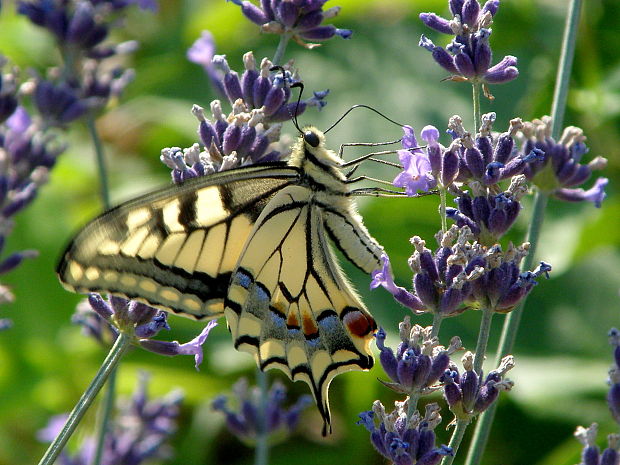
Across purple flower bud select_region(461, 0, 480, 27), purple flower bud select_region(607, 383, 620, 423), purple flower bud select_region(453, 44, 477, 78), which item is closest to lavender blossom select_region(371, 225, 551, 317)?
purple flower bud select_region(607, 383, 620, 423)

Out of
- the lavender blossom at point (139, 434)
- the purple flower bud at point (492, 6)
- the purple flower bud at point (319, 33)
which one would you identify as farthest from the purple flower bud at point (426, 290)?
the lavender blossom at point (139, 434)

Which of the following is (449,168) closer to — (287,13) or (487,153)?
(487,153)

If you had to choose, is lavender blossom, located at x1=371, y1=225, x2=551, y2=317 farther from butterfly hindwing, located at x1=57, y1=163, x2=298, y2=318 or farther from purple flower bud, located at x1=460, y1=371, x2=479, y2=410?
butterfly hindwing, located at x1=57, y1=163, x2=298, y2=318

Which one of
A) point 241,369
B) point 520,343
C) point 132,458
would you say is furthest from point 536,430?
point 132,458

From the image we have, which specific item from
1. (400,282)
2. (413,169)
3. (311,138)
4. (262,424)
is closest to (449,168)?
(413,169)

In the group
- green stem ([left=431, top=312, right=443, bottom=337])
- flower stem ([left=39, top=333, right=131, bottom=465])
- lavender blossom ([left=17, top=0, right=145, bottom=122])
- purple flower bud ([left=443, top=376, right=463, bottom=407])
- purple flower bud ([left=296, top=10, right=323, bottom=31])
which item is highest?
lavender blossom ([left=17, top=0, right=145, bottom=122])

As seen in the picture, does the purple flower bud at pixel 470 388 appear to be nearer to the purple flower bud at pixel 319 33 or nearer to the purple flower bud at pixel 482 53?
the purple flower bud at pixel 482 53
